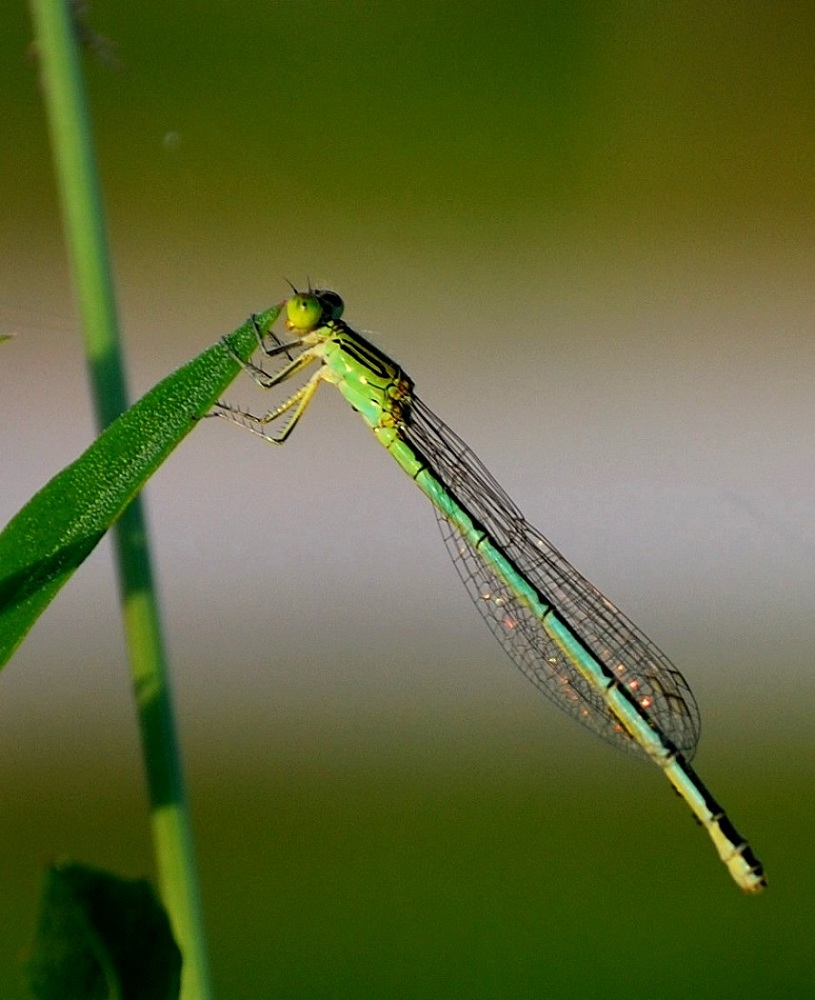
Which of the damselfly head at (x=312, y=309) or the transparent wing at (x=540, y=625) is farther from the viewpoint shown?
the transparent wing at (x=540, y=625)

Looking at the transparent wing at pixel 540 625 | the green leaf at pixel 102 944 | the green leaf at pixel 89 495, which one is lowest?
the green leaf at pixel 102 944

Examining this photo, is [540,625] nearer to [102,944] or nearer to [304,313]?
[304,313]

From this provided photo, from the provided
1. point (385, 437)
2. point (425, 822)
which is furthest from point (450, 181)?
point (385, 437)

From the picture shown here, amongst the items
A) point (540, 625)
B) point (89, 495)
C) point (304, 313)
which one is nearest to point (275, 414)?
point (304, 313)

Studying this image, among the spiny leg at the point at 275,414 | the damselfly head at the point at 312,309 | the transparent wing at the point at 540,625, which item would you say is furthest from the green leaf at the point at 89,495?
the transparent wing at the point at 540,625

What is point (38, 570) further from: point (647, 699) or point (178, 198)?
point (178, 198)

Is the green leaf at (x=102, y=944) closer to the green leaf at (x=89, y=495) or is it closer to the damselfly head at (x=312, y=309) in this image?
the green leaf at (x=89, y=495)

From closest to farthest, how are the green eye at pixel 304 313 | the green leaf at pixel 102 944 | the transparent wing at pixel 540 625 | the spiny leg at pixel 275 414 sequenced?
the green leaf at pixel 102 944
the spiny leg at pixel 275 414
the green eye at pixel 304 313
the transparent wing at pixel 540 625
